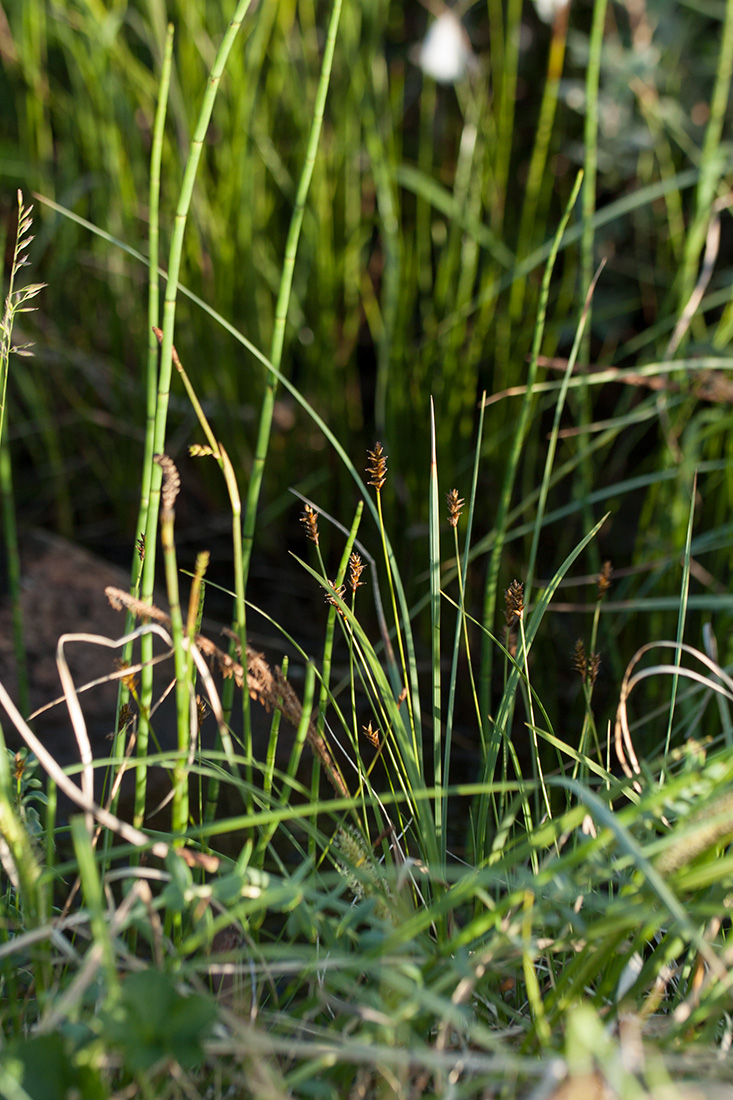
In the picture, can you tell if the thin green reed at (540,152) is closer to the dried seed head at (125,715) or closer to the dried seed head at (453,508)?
the dried seed head at (453,508)

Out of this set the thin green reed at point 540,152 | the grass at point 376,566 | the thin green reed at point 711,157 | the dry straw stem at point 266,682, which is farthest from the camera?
the thin green reed at point 540,152

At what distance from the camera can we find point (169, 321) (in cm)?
64

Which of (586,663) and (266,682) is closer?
(266,682)

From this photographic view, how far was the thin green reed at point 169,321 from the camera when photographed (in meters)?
0.60

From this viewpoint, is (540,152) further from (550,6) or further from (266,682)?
(266,682)

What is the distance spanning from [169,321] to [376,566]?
0.72 meters

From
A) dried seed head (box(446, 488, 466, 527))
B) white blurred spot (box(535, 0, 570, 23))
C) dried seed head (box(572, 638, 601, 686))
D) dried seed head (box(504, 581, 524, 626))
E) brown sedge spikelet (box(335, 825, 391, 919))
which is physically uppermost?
white blurred spot (box(535, 0, 570, 23))

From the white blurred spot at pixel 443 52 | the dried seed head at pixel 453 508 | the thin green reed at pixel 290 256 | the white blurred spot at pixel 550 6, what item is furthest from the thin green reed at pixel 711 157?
the dried seed head at pixel 453 508

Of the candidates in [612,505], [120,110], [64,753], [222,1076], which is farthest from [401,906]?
[120,110]

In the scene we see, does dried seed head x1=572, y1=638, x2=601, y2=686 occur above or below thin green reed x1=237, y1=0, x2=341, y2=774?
below

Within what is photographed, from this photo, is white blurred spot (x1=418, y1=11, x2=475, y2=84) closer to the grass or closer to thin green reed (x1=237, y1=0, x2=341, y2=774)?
the grass

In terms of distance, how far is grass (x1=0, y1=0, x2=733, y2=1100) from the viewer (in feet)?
1.61

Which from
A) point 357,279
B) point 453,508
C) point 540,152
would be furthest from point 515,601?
point 357,279

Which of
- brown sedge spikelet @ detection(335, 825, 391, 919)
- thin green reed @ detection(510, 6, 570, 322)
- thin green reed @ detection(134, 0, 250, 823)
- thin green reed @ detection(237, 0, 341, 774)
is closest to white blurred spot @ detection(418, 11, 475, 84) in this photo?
thin green reed @ detection(510, 6, 570, 322)
